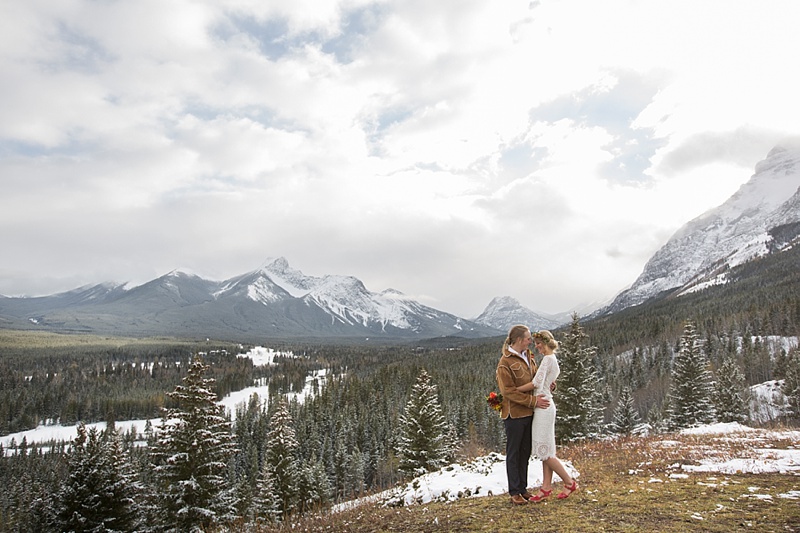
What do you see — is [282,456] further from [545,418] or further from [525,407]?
[545,418]

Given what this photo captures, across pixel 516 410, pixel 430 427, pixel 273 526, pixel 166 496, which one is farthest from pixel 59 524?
pixel 516 410

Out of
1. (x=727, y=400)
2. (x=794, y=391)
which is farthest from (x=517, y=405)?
(x=794, y=391)

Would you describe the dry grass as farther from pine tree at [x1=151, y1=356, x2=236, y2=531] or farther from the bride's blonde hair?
pine tree at [x1=151, y1=356, x2=236, y2=531]

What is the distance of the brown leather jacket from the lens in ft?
23.8

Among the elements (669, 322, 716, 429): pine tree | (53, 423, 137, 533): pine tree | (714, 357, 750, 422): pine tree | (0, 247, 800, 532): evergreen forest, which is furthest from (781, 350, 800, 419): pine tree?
(53, 423, 137, 533): pine tree

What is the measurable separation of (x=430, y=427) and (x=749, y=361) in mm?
90430

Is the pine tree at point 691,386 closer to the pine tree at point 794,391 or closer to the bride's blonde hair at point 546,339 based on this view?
the pine tree at point 794,391

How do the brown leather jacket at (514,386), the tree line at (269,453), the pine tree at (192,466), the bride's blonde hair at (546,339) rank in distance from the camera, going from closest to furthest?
the bride's blonde hair at (546,339) → the brown leather jacket at (514,386) → the pine tree at (192,466) → the tree line at (269,453)

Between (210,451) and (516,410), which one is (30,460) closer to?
(210,451)

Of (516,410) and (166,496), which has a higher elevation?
(516,410)

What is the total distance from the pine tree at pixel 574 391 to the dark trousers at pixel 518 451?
22.4 m

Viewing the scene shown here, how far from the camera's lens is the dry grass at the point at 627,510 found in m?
5.76

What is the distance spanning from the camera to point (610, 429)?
5334 cm

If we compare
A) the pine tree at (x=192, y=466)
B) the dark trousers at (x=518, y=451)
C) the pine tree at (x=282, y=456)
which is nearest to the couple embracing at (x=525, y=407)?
the dark trousers at (x=518, y=451)
